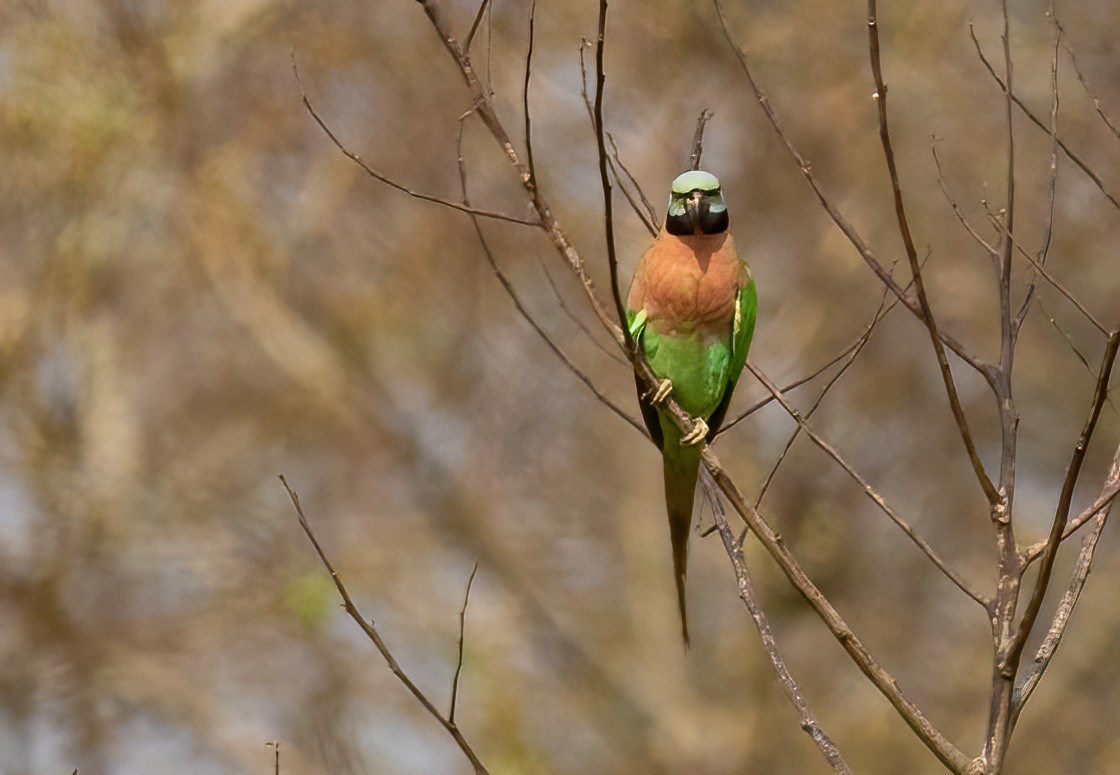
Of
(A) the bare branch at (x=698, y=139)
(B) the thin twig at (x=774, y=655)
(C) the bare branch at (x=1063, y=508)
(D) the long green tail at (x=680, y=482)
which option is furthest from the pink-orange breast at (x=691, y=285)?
(C) the bare branch at (x=1063, y=508)

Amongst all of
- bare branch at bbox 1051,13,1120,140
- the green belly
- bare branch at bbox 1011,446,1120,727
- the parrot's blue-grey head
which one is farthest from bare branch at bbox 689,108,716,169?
bare branch at bbox 1011,446,1120,727

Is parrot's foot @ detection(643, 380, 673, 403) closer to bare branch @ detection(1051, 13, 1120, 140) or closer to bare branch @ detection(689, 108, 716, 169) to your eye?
bare branch @ detection(689, 108, 716, 169)

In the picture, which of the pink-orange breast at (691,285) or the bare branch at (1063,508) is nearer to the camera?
the bare branch at (1063,508)

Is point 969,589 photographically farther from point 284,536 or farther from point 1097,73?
point 284,536

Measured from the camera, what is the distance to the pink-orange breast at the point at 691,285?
3.83 m

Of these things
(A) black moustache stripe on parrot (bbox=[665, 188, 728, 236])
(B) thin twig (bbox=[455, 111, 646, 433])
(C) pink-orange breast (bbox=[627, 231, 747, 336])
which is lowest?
(B) thin twig (bbox=[455, 111, 646, 433])

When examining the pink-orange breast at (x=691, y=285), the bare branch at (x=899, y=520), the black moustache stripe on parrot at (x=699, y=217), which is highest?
the black moustache stripe on parrot at (x=699, y=217)

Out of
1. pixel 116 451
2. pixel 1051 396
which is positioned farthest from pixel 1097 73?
pixel 116 451

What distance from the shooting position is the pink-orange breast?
12.6 ft

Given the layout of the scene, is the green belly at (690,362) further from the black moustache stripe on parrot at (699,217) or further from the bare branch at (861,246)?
the bare branch at (861,246)

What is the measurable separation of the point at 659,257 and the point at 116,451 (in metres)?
8.69

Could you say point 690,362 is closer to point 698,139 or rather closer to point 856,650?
point 698,139

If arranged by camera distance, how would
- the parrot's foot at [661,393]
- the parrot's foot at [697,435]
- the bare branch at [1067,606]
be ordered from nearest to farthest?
the bare branch at [1067,606]
the parrot's foot at [661,393]
the parrot's foot at [697,435]

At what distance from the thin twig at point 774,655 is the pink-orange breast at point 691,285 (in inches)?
29.6
